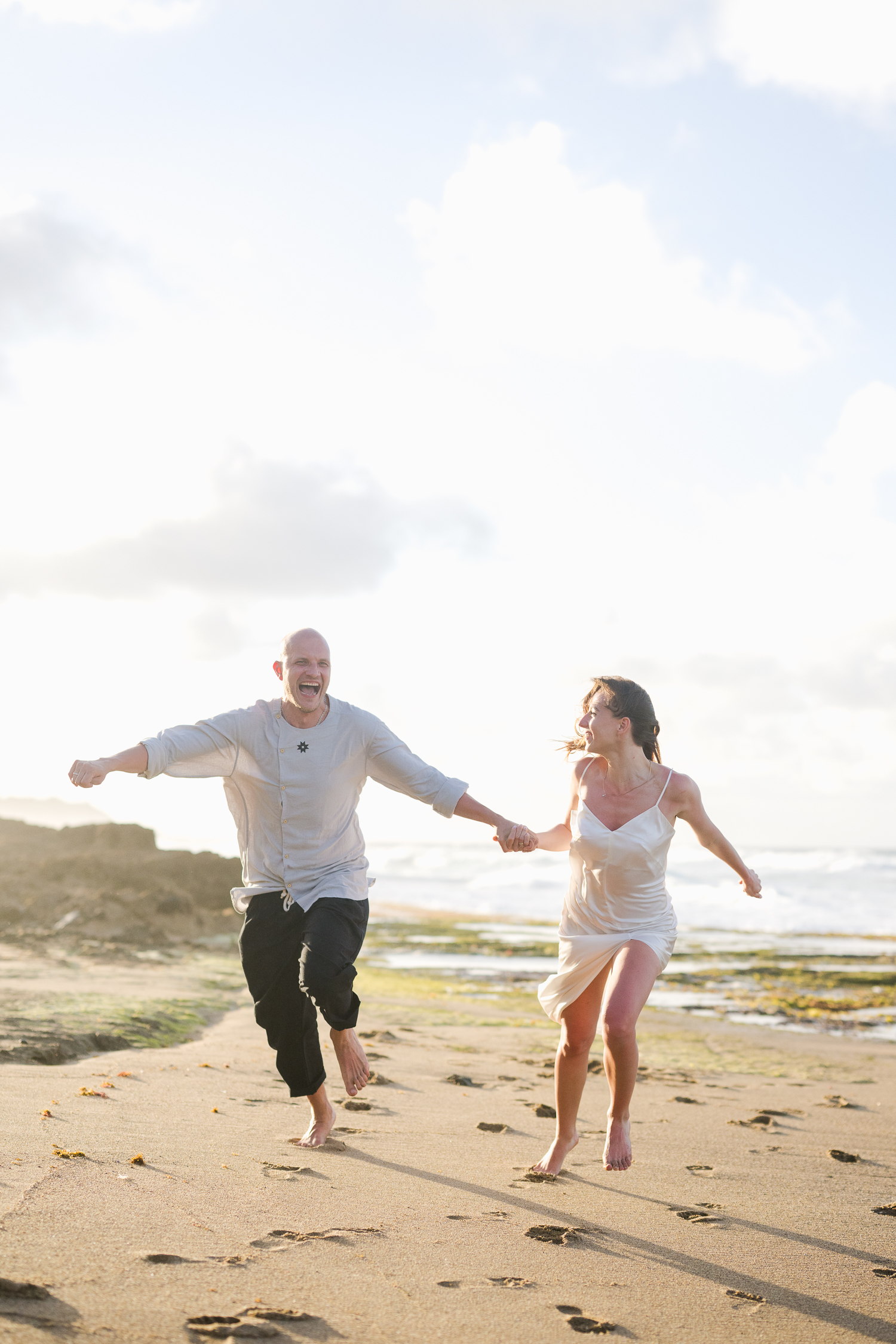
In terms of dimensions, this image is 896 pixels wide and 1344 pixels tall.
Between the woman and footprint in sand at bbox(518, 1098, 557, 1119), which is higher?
the woman

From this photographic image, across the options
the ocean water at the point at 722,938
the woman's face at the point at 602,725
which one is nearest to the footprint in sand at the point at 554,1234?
the woman's face at the point at 602,725

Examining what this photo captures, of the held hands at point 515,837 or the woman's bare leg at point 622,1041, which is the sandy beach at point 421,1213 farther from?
the held hands at point 515,837

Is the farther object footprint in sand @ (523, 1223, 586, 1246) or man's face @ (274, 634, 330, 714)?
man's face @ (274, 634, 330, 714)

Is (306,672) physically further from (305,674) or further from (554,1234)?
(554,1234)

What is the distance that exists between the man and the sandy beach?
19.2 inches

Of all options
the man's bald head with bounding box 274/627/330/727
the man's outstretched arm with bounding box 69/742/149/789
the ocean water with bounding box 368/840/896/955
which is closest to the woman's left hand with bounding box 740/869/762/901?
the man's bald head with bounding box 274/627/330/727

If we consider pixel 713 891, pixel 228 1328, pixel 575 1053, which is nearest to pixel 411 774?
pixel 575 1053

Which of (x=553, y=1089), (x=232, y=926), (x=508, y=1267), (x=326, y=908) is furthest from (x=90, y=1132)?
(x=232, y=926)

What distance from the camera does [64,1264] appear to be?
304 centimetres

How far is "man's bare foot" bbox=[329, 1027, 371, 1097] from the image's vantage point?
4.92 m

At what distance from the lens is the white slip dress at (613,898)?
4840 millimetres

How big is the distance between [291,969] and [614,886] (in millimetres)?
1478

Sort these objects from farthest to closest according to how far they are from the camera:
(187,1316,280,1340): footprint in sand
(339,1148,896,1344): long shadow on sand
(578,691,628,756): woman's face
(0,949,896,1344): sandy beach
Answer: (578,691,628,756): woman's face
(339,1148,896,1344): long shadow on sand
(0,949,896,1344): sandy beach
(187,1316,280,1340): footprint in sand

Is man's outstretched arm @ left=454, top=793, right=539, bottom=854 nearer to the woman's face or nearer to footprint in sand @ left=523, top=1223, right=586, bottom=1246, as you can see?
the woman's face
